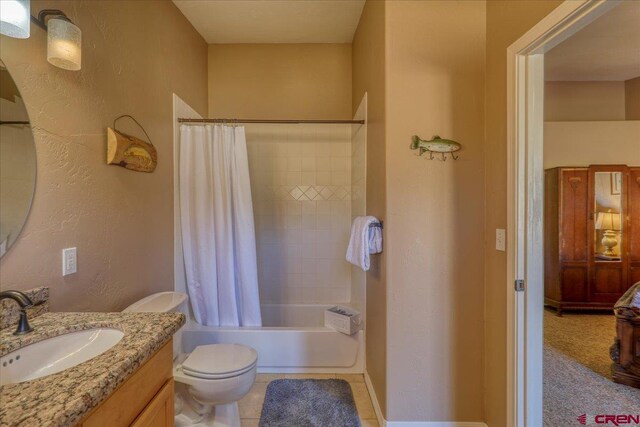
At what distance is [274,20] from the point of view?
2.44m

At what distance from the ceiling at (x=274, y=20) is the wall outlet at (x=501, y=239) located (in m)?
1.92

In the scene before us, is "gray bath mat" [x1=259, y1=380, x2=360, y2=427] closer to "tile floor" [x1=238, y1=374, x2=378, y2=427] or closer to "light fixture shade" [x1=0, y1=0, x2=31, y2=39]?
"tile floor" [x1=238, y1=374, x2=378, y2=427]

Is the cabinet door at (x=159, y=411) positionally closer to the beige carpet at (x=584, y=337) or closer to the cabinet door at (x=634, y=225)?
the beige carpet at (x=584, y=337)

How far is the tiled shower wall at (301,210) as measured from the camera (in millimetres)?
2896

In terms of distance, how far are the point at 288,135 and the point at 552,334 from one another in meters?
3.24

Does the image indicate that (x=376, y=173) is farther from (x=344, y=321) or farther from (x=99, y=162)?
(x=99, y=162)

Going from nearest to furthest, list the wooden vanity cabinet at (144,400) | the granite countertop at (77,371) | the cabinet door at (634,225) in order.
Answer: the granite countertop at (77,371)
the wooden vanity cabinet at (144,400)
the cabinet door at (634,225)

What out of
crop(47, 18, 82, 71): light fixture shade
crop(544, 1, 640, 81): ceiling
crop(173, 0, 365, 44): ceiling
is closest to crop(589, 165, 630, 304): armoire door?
crop(544, 1, 640, 81): ceiling

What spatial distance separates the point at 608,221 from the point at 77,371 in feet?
14.7

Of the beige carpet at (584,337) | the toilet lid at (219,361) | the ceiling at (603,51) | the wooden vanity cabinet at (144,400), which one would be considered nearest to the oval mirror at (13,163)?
the wooden vanity cabinet at (144,400)

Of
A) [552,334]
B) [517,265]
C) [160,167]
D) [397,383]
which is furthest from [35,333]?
[552,334]

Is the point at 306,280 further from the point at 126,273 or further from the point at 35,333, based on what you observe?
the point at 35,333

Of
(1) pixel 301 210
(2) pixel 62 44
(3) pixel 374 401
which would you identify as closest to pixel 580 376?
(3) pixel 374 401

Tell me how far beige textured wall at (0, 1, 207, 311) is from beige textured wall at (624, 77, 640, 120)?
505 centimetres
